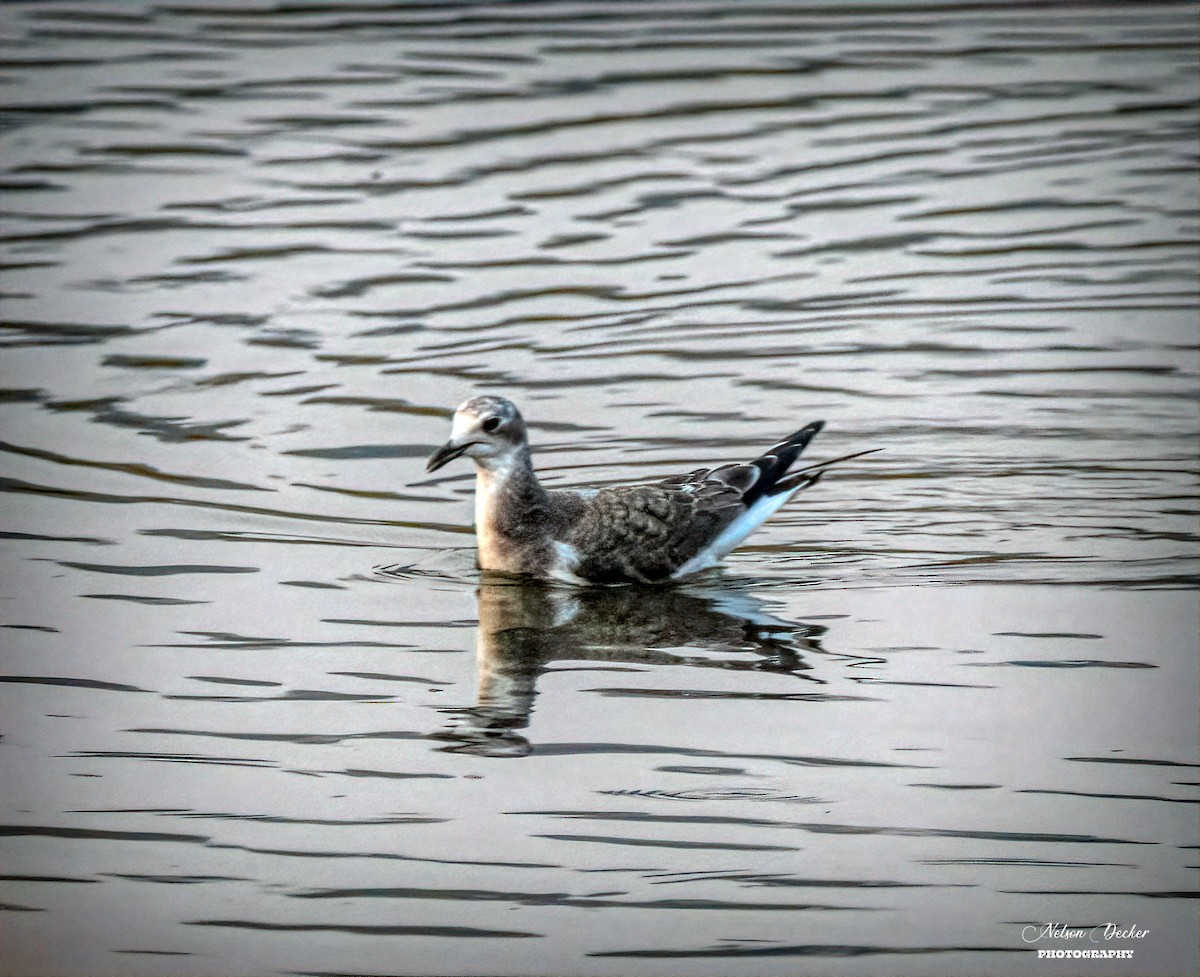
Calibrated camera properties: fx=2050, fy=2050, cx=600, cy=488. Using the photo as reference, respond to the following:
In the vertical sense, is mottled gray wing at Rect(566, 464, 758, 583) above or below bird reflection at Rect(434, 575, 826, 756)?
above

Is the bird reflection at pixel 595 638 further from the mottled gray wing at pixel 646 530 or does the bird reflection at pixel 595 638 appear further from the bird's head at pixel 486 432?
the bird's head at pixel 486 432

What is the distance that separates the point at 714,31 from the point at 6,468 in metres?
13.6

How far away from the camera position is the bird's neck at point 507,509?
10.2 metres

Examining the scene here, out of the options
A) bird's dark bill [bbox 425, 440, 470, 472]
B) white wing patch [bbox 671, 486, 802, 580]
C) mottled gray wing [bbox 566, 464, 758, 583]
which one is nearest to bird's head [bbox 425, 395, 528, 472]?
bird's dark bill [bbox 425, 440, 470, 472]

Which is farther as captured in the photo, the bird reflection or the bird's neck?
the bird's neck

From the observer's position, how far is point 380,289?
1559cm

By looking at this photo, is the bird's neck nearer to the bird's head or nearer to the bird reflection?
the bird's head

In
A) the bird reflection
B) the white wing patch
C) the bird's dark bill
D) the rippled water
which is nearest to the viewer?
the rippled water

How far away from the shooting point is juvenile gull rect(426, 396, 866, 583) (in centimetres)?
1018

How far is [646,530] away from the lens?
1023cm

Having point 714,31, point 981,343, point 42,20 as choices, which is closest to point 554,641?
Answer: point 981,343

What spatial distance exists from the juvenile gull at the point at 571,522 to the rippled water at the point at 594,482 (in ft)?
0.61

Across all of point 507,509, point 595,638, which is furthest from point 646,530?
point 595,638

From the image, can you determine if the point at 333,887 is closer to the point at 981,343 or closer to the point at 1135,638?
the point at 1135,638
